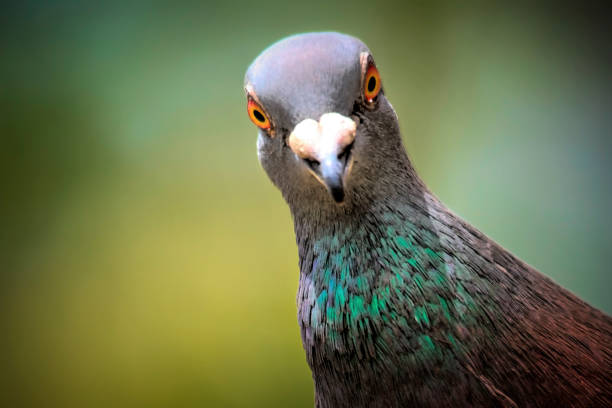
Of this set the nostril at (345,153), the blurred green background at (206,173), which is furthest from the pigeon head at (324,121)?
the blurred green background at (206,173)

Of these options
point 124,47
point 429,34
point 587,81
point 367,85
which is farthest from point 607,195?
point 124,47

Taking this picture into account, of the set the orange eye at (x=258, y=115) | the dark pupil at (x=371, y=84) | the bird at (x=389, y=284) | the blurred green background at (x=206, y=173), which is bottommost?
the bird at (x=389, y=284)

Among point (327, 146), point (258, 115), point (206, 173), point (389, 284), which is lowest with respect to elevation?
point (389, 284)

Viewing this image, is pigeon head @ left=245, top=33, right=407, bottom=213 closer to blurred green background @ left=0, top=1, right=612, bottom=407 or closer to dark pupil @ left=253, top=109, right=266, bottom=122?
dark pupil @ left=253, top=109, right=266, bottom=122

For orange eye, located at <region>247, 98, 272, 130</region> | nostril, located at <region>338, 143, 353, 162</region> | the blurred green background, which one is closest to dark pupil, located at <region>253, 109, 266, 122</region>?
orange eye, located at <region>247, 98, 272, 130</region>

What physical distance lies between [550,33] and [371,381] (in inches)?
139

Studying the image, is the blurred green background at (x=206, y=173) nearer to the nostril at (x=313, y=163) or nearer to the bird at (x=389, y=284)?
the bird at (x=389, y=284)

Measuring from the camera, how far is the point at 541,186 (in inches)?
159

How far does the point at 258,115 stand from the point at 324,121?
11.8 inches

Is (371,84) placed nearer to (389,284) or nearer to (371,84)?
(371,84)

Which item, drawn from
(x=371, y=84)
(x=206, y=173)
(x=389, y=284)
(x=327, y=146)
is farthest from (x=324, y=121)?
(x=206, y=173)

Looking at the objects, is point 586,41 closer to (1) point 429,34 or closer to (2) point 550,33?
(2) point 550,33

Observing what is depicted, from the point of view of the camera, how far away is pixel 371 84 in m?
1.57

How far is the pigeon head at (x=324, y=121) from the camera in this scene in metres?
1.36
